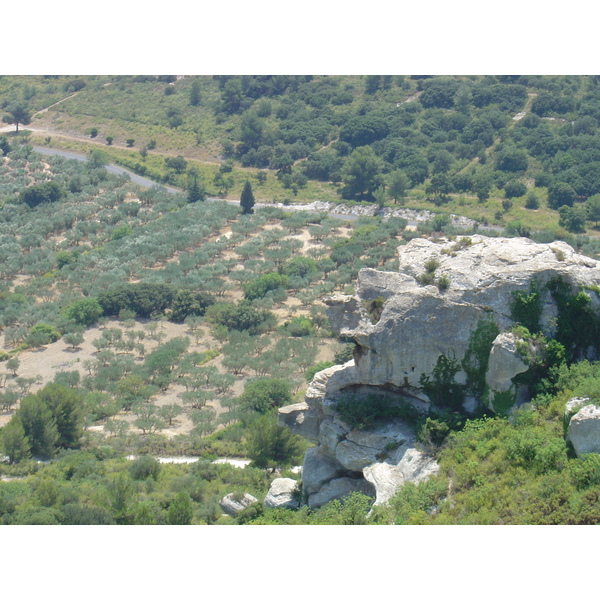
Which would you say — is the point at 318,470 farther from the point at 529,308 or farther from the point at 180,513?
the point at 529,308

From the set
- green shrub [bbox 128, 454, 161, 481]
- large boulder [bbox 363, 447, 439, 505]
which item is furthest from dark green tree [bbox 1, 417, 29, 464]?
large boulder [bbox 363, 447, 439, 505]

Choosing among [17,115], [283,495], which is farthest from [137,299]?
[17,115]

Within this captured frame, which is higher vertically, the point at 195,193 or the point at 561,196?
the point at 561,196

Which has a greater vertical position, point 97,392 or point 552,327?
point 552,327
